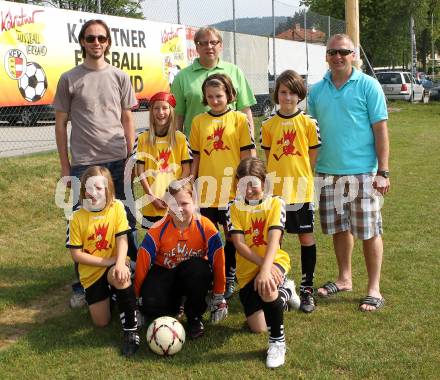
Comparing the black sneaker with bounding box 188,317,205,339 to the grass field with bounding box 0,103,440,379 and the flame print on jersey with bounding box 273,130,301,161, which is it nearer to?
the grass field with bounding box 0,103,440,379

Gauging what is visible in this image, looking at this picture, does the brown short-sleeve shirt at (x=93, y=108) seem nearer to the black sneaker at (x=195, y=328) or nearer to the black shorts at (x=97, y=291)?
the black shorts at (x=97, y=291)

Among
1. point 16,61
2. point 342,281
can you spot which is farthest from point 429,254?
point 16,61

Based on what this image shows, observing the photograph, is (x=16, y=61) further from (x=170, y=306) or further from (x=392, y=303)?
(x=392, y=303)

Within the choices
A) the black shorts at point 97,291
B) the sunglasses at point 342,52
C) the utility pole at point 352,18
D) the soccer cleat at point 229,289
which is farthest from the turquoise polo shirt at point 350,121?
the utility pole at point 352,18

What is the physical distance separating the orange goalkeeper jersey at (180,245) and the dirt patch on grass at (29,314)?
0.91m

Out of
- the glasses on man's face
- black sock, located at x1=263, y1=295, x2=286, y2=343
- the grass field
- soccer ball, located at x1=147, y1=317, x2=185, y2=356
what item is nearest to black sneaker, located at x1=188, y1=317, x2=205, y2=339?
the grass field

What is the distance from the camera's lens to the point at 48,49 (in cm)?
845

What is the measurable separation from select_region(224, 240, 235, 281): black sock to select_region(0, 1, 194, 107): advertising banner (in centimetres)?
472

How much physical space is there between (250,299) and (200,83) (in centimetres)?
179

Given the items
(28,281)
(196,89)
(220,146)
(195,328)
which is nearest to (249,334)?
(195,328)

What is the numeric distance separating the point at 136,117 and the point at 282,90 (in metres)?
7.96

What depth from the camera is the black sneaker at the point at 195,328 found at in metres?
Result: 3.98

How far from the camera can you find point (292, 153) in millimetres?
4293

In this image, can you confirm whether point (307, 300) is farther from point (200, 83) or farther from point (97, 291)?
point (200, 83)
